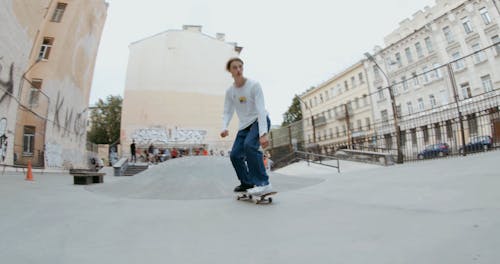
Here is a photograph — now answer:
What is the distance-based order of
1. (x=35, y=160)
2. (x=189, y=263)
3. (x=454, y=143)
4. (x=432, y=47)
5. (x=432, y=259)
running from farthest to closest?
(x=432, y=47)
(x=35, y=160)
(x=454, y=143)
(x=189, y=263)
(x=432, y=259)

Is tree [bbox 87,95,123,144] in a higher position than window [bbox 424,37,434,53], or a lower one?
lower

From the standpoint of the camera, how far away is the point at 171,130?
108 ft

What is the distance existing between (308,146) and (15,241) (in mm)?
13390

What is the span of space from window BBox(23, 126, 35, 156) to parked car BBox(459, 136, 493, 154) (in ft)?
47.5

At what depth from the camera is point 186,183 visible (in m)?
4.72

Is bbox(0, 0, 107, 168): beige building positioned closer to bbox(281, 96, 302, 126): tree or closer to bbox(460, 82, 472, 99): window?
bbox(460, 82, 472, 99): window

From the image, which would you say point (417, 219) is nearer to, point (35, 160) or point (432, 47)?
point (35, 160)

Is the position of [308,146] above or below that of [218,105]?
below

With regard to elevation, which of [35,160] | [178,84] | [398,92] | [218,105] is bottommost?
[35,160]

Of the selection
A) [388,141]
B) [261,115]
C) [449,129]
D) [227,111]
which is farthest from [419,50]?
[261,115]

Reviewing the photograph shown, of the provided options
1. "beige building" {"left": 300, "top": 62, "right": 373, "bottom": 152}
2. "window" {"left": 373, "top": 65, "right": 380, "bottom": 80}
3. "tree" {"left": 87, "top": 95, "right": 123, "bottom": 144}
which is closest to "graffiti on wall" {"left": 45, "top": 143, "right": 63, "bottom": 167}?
"beige building" {"left": 300, "top": 62, "right": 373, "bottom": 152}

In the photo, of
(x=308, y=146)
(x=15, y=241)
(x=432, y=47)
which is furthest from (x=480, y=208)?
(x=432, y=47)

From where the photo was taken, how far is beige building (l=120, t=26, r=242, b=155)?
32281mm

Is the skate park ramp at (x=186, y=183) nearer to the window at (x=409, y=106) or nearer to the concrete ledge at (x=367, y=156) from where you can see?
the window at (x=409, y=106)
